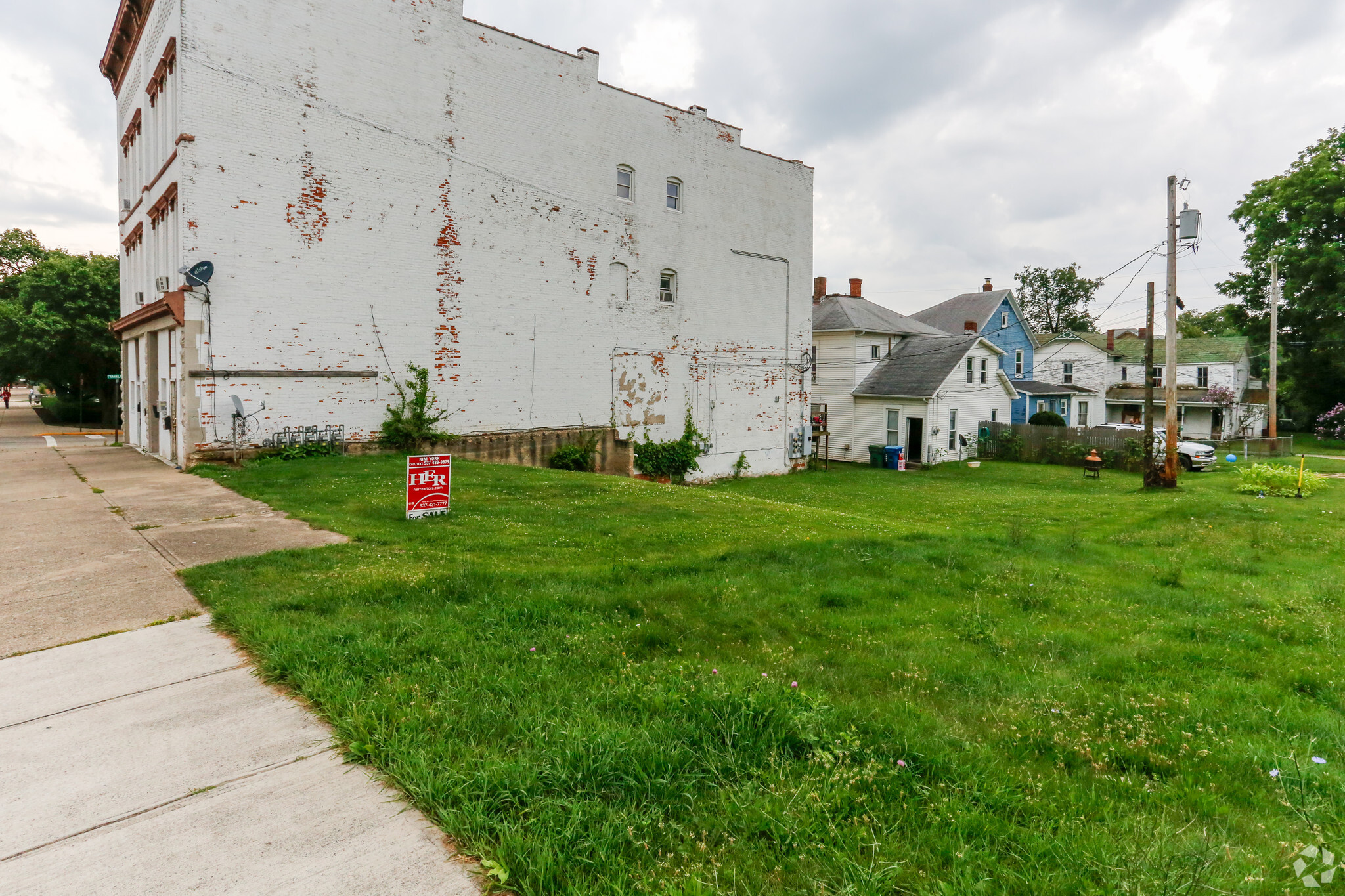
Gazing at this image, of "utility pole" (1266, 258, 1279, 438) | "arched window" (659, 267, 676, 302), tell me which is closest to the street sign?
"arched window" (659, 267, 676, 302)

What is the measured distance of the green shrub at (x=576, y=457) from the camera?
2253 centimetres

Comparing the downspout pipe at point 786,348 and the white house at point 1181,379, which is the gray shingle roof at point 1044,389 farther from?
the downspout pipe at point 786,348

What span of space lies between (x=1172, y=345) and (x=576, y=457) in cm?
1769

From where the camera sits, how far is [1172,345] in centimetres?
2017

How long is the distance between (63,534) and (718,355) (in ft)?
71.9

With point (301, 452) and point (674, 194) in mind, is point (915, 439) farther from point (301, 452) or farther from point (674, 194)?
point (301, 452)

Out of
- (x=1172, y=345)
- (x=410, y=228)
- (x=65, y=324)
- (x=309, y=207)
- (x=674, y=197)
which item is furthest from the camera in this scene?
(x=65, y=324)

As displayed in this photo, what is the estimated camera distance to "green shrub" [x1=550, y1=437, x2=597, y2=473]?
22.5m

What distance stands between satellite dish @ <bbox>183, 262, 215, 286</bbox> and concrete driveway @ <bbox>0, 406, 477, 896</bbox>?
11006 mm

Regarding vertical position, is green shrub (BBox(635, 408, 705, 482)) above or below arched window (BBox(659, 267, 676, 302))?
below

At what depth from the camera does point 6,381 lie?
41906 mm

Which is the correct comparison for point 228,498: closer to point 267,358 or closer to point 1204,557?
point 267,358

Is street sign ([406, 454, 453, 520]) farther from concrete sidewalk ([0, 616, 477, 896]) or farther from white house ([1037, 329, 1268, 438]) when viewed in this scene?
white house ([1037, 329, 1268, 438])

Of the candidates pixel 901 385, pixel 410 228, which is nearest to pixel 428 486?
pixel 410 228
